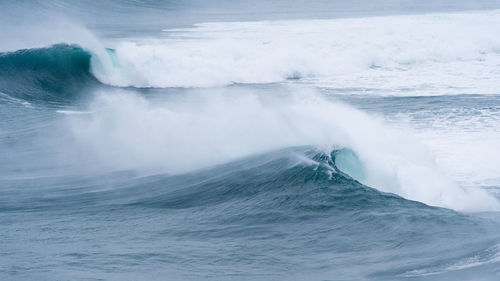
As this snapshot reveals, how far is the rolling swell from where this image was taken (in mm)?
16797

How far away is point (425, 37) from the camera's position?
25781mm

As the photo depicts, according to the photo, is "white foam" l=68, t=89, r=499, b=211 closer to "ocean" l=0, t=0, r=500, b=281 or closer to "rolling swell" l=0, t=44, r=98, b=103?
"ocean" l=0, t=0, r=500, b=281

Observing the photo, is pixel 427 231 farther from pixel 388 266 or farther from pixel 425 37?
pixel 425 37

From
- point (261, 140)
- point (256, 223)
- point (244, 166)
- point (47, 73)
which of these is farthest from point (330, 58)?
point (256, 223)

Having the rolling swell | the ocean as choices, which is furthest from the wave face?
the rolling swell

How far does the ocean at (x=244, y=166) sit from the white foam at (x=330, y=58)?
0.09 meters

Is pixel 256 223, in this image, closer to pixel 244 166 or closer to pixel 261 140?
pixel 244 166

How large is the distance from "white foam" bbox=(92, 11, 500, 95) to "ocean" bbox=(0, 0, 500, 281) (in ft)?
0.30

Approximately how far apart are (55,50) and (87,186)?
11993 mm

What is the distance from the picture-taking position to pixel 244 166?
959 cm

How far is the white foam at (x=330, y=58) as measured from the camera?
1895 centimetres

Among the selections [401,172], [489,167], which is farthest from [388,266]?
[489,167]

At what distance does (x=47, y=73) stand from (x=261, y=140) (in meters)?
10.0

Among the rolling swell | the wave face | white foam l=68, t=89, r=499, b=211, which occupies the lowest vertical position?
the wave face
